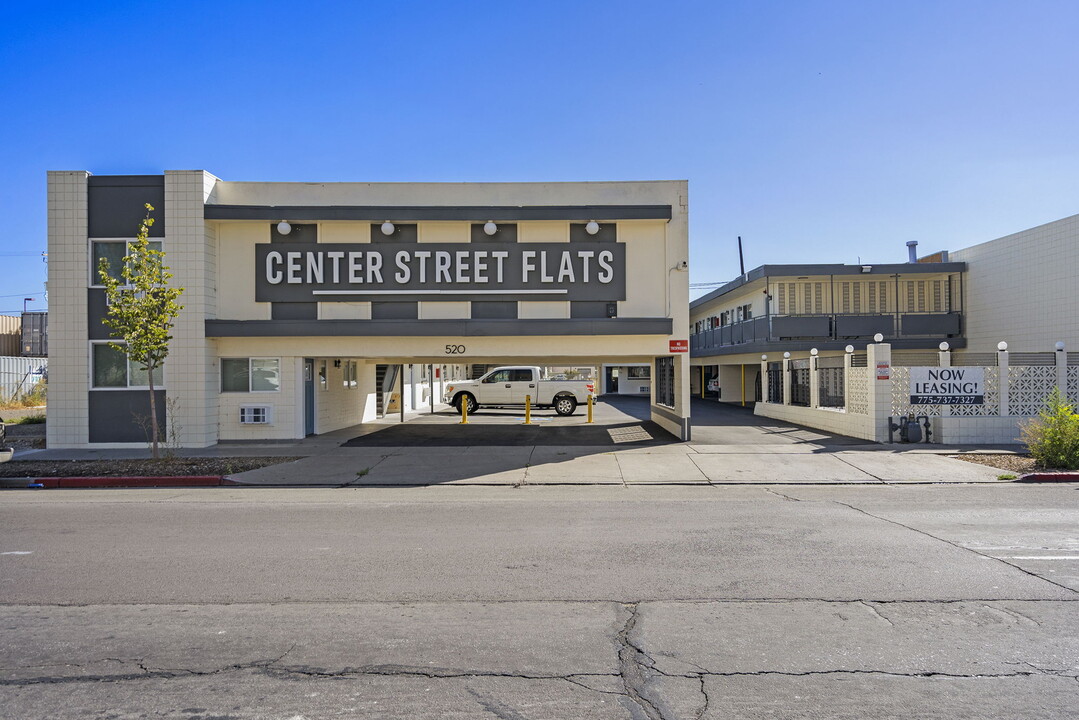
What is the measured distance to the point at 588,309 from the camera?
1845cm

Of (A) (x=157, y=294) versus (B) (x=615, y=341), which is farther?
(B) (x=615, y=341)

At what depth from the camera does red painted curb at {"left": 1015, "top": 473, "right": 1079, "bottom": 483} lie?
41.0ft

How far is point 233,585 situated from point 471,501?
484 centimetres

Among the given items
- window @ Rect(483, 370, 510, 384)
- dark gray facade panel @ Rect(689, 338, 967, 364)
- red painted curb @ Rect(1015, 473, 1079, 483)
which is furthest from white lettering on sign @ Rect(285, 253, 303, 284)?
dark gray facade panel @ Rect(689, 338, 967, 364)

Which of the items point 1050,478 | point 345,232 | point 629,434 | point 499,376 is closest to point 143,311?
point 345,232

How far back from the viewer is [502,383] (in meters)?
29.4

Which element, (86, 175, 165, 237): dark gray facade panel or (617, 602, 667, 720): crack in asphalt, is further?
(86, 175, 165, 237): dark gray facade panel

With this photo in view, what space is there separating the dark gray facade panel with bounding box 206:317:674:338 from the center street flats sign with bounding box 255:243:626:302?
72 centimetres

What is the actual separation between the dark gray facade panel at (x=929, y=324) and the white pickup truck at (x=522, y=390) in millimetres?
12004

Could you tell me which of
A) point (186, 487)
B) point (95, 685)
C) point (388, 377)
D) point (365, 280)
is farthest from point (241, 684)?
point (388, 377)

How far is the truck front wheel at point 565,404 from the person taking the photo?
28.6 meters

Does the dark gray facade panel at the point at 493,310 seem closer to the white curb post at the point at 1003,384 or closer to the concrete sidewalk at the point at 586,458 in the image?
the concrete sidewalk at the point at 586,458

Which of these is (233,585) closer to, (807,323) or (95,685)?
(95,685)

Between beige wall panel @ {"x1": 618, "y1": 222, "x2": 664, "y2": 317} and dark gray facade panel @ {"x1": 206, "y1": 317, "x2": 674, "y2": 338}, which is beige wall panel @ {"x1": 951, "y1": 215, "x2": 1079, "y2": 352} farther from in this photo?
dark gray facade panel @ {"x1": 206, "y1": 317, "x2": 674, "y2": 338}
